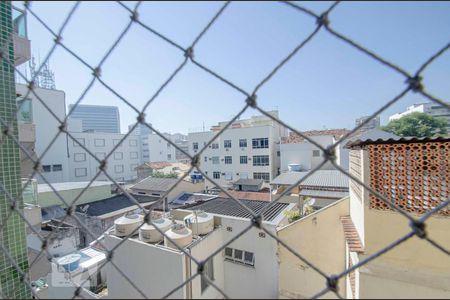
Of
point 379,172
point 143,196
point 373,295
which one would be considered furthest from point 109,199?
point 373,295

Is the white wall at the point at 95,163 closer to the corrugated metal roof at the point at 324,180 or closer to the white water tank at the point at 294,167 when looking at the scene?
the corrugated metal roof at the point at 324,180

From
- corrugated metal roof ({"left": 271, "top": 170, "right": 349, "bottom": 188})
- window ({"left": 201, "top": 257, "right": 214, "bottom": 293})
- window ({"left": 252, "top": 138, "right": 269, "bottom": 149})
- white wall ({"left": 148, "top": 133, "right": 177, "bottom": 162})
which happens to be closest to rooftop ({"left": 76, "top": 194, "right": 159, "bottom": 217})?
corrugated metal roof ({"left": 271, "top": 170, "right": 349, "bottom": 188})

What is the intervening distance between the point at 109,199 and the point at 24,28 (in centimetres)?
766

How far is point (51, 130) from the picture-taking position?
7953mm

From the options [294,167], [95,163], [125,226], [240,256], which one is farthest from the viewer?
[95,163]

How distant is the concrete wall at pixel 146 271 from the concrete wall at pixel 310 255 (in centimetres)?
32

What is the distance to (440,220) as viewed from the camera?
62.4 inches

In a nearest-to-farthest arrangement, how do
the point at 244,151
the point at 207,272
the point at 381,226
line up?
the point at 207,272
the point at 381,226
the point at 244,151

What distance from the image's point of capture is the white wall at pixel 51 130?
7570 millimetres

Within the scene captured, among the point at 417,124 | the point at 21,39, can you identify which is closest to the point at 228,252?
the point at 21,39

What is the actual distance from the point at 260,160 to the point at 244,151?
98 cm

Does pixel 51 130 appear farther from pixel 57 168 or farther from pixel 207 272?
pixel 207 272

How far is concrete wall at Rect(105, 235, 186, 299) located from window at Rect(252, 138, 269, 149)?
409 inches

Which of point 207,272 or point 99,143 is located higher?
point 99,143
